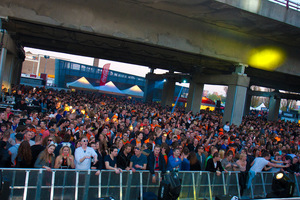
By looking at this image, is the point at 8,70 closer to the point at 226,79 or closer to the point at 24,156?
the point at 226,79

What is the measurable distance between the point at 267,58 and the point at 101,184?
15.8 metres

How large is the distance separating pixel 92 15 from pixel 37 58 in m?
93.5

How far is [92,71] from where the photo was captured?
45.2 metres

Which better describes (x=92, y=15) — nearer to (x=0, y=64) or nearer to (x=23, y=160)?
(x=0, y=64)

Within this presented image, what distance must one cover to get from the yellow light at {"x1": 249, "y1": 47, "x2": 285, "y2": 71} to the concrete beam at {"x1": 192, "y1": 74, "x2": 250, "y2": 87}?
47.1 inches

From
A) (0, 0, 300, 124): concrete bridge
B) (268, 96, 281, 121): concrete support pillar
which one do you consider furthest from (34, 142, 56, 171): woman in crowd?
(268, 96, 281, 121): concrete support pillar

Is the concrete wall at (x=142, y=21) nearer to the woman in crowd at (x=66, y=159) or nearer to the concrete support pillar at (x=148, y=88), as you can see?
the woman in crowd at (x=66, y=159)

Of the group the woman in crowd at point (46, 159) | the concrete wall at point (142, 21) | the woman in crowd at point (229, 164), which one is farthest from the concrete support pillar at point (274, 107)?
the woman in crowd at point (46, 159)

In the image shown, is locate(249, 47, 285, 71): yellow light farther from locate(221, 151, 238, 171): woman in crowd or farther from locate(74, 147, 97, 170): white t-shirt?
locate(74, 147, 97, 170): white t-shirt

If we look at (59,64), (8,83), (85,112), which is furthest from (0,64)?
(59,64)

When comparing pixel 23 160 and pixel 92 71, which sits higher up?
pixel 92 71

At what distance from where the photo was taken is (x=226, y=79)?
60.4ft

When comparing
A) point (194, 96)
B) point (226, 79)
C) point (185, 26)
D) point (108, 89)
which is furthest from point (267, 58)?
point (108, 89)

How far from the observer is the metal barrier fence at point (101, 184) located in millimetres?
4523
